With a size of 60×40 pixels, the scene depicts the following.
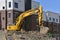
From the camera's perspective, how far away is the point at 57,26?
75562 millimetres

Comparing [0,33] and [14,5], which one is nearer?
[0,33]

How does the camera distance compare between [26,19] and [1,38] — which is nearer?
[1,38]

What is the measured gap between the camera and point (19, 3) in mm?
61312

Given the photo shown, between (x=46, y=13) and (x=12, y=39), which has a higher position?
(x=46, y=13)

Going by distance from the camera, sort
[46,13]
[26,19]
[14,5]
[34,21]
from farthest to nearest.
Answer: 1. [46,13]
2. [34,21]
3. [14,5]
4. [26,19]

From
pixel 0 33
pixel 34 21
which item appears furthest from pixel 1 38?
pixel 34 21

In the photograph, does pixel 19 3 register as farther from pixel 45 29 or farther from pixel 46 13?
pixel 45 29

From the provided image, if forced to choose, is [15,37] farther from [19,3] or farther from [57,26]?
[57,26]

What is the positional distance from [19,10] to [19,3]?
173cm

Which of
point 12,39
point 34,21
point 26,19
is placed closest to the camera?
point 12,39

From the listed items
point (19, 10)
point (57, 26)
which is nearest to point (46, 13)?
point (57, 26)

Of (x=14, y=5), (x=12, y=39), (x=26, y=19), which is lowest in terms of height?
(x=12, y=39)

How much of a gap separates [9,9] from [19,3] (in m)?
2.86

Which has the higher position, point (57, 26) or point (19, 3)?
point (19, 3)
